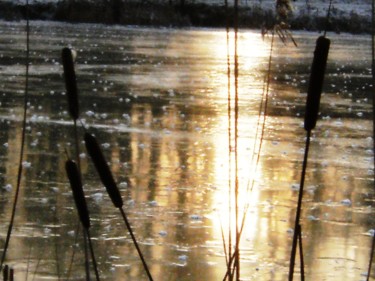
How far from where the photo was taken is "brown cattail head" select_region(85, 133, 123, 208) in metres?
1.90

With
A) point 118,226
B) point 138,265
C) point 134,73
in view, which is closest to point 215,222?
point 118,226

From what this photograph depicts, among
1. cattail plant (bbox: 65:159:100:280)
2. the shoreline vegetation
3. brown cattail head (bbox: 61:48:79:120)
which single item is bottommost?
the shoreline vegetation

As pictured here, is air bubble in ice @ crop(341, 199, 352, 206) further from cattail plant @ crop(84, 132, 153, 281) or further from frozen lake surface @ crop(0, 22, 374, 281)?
cattail plant @ crop(84, 132, 153, 281)

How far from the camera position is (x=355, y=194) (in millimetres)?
8312

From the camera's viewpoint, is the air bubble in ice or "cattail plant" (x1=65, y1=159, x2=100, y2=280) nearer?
"cattail plant" (x1=65, y1=159, x2=100, y2=280)

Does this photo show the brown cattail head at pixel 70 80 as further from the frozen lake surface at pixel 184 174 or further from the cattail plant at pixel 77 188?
the frozen lake surface at pixel 184 174

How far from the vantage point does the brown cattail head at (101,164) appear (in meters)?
1.90

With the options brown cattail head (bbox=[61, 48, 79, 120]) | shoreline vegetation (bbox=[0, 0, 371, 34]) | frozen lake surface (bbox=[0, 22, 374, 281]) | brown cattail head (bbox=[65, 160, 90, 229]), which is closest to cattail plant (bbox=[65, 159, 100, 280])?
brown cattail head (bbox=[65, 160, 90, 229])

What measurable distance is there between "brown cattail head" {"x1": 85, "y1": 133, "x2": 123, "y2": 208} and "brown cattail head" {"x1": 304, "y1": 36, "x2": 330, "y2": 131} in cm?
43

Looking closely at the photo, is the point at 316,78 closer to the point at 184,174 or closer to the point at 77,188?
the point at 77,188

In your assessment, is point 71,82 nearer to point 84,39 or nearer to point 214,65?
point 214,65

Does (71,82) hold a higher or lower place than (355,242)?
higher

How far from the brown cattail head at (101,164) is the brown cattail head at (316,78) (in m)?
0.43

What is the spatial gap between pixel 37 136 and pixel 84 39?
61.5ft
